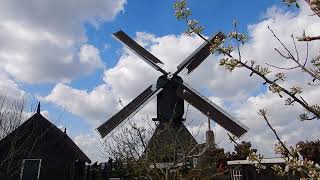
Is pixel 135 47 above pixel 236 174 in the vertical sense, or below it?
above

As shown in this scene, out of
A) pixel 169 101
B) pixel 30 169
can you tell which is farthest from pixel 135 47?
pixel 30 169

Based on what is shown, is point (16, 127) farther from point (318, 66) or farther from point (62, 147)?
point (318, 66)

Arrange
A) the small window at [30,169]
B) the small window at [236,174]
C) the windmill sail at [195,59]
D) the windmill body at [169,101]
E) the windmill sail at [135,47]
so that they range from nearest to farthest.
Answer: the small window at [30,169] → the small window at [236,174] → the windmill body at [169,101] → the windmill sail at [195,59] → the windmill sail at [135,47]

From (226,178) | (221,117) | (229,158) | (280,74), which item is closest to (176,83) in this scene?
(221,117)

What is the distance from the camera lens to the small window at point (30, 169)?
74.5 ft

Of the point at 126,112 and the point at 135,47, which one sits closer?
the point at 126,112

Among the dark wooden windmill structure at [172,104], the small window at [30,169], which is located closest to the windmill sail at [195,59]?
the dark wooden windmill structure at [172,104]

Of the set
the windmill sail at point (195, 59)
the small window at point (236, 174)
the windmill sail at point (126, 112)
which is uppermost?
the windmill sail at point (195, 59)

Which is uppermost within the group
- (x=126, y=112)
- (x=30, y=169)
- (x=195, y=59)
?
(x=195, y=59)

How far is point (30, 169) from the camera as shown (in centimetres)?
2288

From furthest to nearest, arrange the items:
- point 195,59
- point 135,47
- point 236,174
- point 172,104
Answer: point 135,47
point 195,59
point 172,104
point 236,174

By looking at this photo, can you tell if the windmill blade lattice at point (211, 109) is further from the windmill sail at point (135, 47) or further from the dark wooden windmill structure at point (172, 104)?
the windmill sail at point (135, 47)

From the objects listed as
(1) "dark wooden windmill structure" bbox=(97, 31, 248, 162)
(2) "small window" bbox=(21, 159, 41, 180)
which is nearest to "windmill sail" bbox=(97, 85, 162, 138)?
(1) "dark wooden windmill structure" bbox=(97, 31, 248, 162)

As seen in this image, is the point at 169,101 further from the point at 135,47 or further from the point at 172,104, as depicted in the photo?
the point at 135,47
